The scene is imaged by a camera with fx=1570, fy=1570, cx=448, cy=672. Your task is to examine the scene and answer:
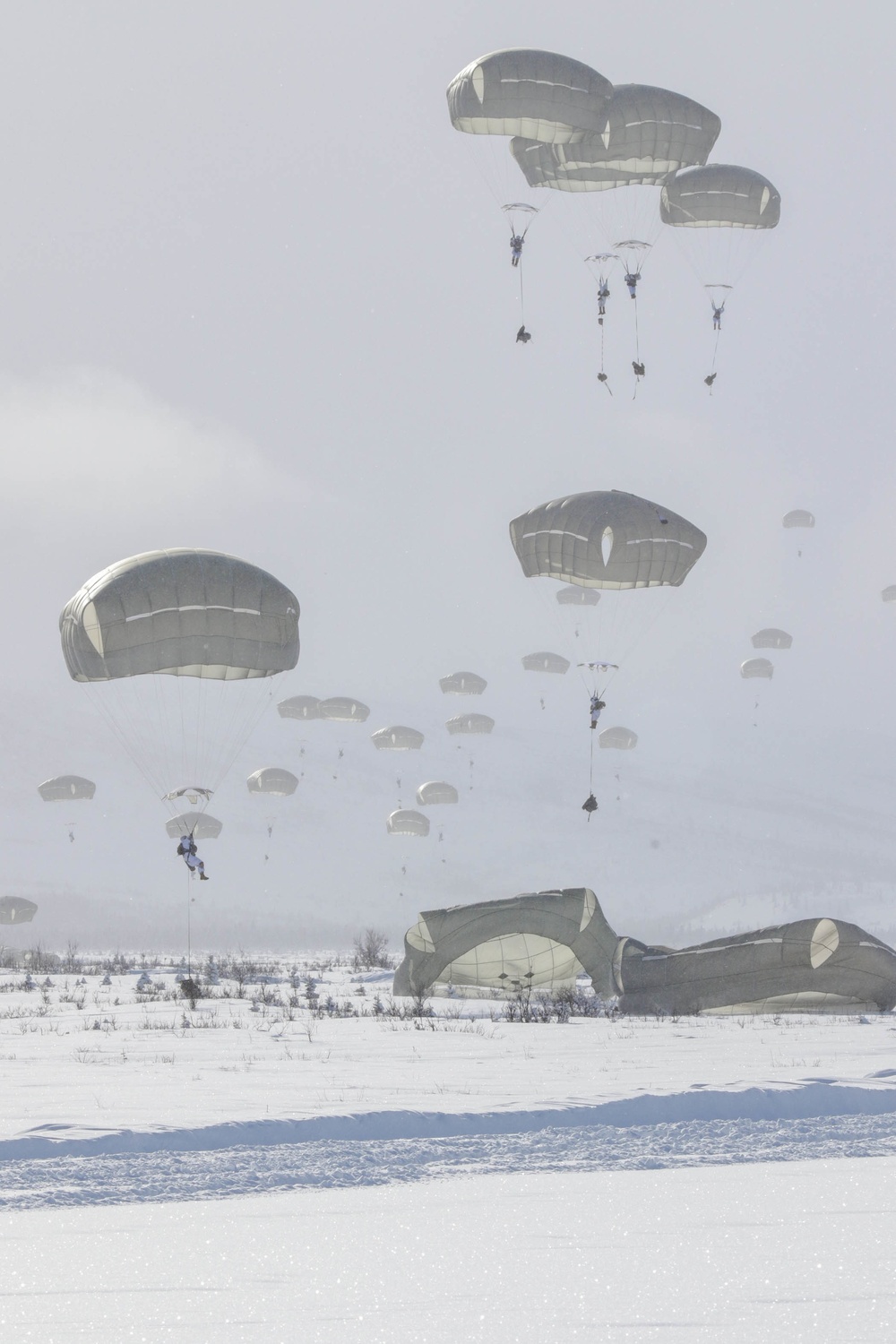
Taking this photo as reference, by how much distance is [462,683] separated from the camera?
225 feet

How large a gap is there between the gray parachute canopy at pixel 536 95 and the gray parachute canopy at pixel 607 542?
6900mm

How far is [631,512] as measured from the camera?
94.6ft

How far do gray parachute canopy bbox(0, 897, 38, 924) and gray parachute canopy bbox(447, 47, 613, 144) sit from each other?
140ft

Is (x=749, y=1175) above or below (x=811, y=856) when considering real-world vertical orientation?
below

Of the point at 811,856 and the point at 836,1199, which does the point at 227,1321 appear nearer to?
the point at 836,1199

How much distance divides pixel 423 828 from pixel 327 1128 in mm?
54836

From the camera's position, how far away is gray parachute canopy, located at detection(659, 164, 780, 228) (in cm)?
3375

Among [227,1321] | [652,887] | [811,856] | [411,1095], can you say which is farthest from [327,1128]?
[811,856]

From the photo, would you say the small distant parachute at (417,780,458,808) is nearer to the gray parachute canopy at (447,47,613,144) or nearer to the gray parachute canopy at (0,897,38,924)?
the gray parachute canopy at (0,897,38,924)

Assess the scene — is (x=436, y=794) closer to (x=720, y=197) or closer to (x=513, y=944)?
(x=720, y=197)

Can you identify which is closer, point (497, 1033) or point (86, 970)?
point (497, 1033)

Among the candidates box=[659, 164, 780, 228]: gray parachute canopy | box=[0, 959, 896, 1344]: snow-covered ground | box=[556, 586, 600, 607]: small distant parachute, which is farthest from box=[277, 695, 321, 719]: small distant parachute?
box=[0, 959, 896, 1344]: snow-covered ground

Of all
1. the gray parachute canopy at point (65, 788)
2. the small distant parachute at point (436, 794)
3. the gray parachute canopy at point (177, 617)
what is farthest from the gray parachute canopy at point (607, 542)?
the small distant parachute at point (436, 794)

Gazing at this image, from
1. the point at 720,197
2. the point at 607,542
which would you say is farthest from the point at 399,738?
the point at 607,542
